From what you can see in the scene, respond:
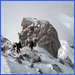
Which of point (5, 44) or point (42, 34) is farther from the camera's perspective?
Result: point (42, 34)

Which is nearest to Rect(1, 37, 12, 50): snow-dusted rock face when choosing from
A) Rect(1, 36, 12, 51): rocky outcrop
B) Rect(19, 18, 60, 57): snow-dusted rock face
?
Rect(1, 36, 12, 51): rocky outcrop

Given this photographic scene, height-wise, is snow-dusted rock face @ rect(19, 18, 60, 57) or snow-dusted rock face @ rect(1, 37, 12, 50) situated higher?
snow-dusted rock face @ rect(19, 18, 60, 57)

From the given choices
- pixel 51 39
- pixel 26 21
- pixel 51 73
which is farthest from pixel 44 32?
pixel 51 73

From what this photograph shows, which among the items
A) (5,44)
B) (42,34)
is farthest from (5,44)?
(42,34)

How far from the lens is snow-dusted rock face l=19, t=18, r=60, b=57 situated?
79.6 meters

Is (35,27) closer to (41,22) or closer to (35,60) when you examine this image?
(41,22)

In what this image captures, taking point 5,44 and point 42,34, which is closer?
point 5,44

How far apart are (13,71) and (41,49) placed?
35.6m

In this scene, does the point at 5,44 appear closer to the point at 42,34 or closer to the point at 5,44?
the point at 5,44

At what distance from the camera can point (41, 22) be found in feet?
277

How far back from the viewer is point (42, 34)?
267 feet

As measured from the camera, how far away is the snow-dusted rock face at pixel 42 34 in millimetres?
79637

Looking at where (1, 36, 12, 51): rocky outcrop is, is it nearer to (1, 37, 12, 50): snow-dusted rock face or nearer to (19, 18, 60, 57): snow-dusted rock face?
(1, 37, 12, 50): snow-dusted rock face

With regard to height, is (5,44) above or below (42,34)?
below
